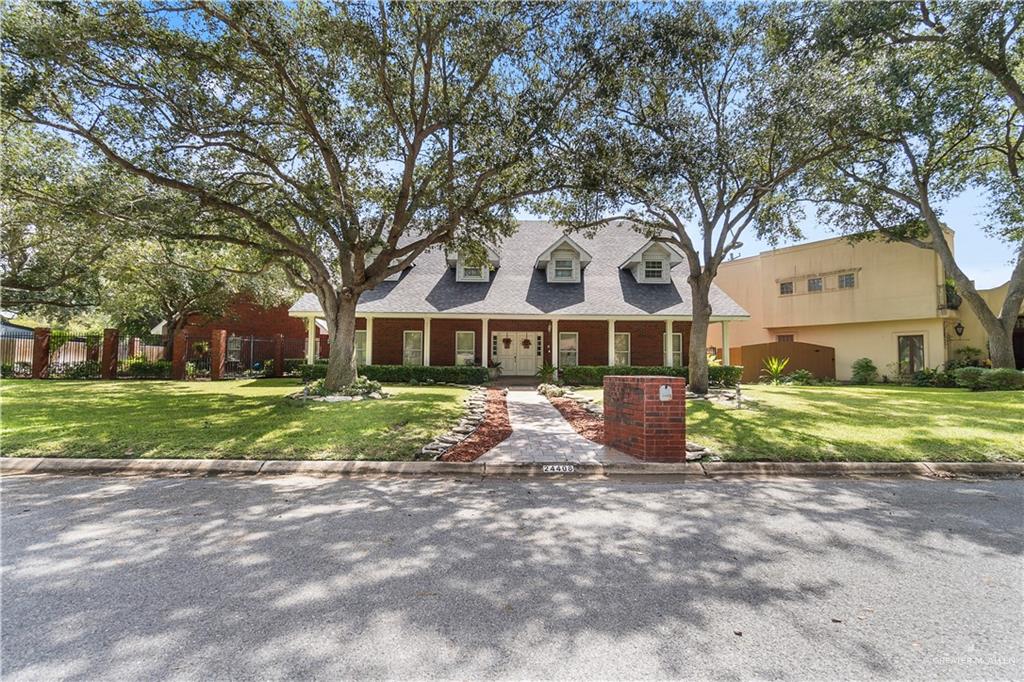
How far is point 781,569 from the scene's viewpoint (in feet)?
11.1

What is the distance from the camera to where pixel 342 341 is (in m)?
13.8

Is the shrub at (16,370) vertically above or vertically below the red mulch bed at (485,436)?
above

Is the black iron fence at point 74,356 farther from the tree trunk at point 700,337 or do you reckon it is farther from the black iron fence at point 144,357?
the tree trunk at point 700,337

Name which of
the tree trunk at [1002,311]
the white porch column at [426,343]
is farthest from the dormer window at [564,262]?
the tree trunk at [1002,311]

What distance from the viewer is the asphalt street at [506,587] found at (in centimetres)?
235

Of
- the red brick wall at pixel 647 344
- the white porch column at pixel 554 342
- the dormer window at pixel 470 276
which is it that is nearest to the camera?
the white porch column at pixel 554 342

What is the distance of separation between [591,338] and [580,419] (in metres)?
11.5

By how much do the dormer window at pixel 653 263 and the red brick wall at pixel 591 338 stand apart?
3028mm

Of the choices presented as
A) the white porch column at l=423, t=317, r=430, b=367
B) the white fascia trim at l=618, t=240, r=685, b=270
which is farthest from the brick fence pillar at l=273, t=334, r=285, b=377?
the white fascia trim at l=618, t=240, r=685, b=270

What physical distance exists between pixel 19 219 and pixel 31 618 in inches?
806

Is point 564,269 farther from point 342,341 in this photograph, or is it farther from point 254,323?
point 254,323

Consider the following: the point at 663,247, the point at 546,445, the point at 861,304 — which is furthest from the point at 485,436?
the point at 861,304

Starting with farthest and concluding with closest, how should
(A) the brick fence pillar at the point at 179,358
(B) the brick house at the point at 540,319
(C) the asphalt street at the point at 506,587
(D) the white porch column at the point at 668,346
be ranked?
(B) the brick house at the point at 540,319, (D) the white porch column at the point at 668,346, (A) the brick fence pillar at the point at 179,358, (C) the asphalt street at the point at 506,587

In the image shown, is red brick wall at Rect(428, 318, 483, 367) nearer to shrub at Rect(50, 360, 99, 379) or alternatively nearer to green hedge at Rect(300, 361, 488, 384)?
green hedge at Rect(300, 361, 488, 384)
